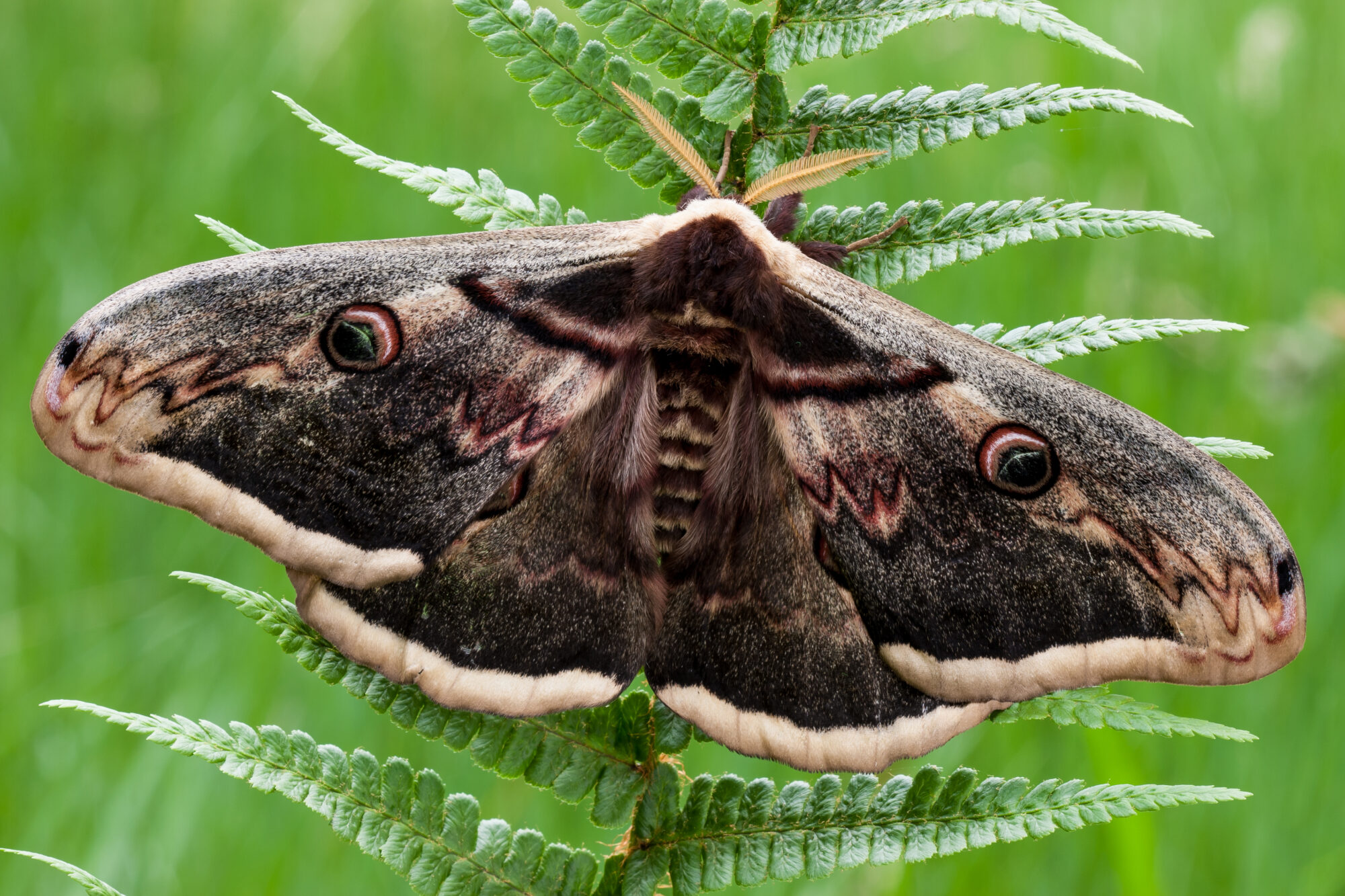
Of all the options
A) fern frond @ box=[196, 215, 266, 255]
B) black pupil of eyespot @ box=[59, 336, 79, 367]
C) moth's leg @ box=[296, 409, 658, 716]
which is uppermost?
fern frond @ box=[196, 215, 266, 255]

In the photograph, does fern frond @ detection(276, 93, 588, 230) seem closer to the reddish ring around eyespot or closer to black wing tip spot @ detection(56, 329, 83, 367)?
black wing tip spot @ detection(56, 329, 83, 367)

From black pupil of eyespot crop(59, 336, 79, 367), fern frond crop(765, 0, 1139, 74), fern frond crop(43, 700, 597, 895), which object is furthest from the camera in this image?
fern frond crop(765, 0, 1139, 74)

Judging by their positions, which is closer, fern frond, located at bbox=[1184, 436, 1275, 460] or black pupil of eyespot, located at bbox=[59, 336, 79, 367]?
black pupil of eyespot, located at bbox=[59, 336, 79, 367]

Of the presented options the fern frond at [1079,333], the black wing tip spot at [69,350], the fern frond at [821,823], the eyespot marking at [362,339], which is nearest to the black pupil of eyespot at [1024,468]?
the fern frond at [1079,333]

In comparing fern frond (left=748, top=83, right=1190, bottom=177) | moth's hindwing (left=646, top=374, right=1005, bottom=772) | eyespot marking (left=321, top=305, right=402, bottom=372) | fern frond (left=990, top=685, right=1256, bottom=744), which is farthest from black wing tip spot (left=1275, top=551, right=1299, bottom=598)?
eyespot marking (left=321, top=305, right=402, bottom=372)

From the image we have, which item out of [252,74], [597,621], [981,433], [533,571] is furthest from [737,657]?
[252,74]

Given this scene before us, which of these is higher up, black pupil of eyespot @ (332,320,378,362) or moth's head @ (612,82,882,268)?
moth's head @ (612,82,882,268)

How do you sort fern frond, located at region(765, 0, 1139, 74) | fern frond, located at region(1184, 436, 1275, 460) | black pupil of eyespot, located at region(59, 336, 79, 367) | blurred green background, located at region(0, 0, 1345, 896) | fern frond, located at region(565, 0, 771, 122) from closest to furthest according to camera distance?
black pupil of eyespot, located at region(59, 336, 79, 367) → fern frond, located at region(1184, 436, 1275, 460) → fern frond, located at region(765, 0, 1139, 74) → fern frond, located at region(565, 0, 771, 122) → blurred green background, located at region(0, 0, 1345, 896)

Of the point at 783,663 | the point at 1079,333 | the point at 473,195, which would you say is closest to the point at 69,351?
the point at 473,195
